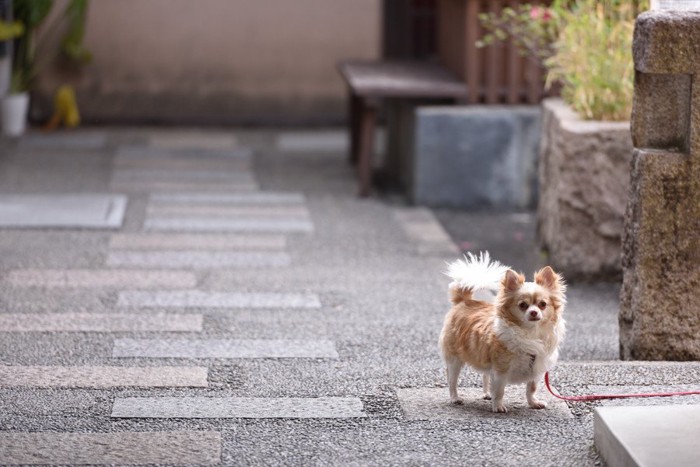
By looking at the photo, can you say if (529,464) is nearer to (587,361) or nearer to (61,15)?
(587,361)

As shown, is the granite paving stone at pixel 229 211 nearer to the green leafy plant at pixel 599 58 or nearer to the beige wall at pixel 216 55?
the green leafy plant at pixel 599 58

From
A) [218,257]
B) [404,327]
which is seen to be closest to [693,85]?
[404,327]

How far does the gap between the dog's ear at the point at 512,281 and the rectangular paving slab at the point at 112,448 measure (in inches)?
47.8

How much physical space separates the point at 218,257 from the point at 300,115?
6314mm

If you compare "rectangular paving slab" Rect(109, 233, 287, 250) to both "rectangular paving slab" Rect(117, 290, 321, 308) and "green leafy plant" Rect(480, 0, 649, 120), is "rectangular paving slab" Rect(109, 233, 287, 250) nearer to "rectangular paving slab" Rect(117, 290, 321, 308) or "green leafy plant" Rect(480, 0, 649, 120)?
"rectangular paving slab" Rect(117, 290, 321, 308)

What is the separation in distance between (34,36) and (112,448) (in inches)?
393

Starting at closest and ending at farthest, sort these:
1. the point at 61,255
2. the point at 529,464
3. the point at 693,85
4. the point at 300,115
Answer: the point at 529,464 < the point at 693,85 < the point at 61,255 < the point at 300,115

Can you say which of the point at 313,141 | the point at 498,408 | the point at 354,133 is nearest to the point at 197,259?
the point at 498,408

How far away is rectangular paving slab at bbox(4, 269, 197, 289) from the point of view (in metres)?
7.48

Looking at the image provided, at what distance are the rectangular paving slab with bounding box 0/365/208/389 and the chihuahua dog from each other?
1.19 metres

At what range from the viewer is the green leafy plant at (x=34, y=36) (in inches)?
518

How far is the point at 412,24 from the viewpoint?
1469 centimetres

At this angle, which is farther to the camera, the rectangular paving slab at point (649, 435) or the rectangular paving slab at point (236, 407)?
the rectangular paving slab at point (236, 407)

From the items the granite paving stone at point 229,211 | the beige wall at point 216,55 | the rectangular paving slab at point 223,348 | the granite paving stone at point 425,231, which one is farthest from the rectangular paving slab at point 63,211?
the beige wall at point 216,55
